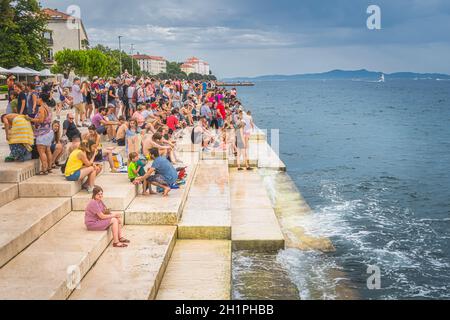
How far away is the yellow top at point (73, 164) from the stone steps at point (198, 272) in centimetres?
239

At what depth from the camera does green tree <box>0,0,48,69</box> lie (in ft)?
151

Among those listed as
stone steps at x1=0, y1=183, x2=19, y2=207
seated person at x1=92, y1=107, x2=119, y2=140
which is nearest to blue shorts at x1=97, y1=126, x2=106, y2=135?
seated person at x1=92, y1=107, x2=119, y2=140

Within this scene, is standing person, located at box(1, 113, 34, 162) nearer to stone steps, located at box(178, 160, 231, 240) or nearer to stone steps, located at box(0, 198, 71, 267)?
stone steps, located at box(0, 198, 71, 267)

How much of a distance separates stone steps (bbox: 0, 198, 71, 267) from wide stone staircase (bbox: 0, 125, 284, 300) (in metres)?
0.01

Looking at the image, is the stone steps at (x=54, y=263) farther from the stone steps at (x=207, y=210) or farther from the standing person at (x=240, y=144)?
the standing person at (x=240, y=144)

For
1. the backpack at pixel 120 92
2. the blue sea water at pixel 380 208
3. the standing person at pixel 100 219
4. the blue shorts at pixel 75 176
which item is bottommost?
the blue sea water at pixel 380 208

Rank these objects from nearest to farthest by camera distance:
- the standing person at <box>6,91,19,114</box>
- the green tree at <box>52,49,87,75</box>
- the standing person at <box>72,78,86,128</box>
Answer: the standing person at <box>6,91,19,114</box>
the standing person at <box>72,78,86,128</box>
the green tree at <box>52,49,87,75</box>

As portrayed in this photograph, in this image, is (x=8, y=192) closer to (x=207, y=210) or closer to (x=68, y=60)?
(x=207, y=210)

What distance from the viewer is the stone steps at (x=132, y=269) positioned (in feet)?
21.4

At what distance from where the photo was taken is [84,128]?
16344 millimetres

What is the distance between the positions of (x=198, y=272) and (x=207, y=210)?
2581mm

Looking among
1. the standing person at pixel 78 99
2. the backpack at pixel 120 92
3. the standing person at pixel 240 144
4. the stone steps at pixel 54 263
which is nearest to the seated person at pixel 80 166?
the stone steps at pixel 54 263
